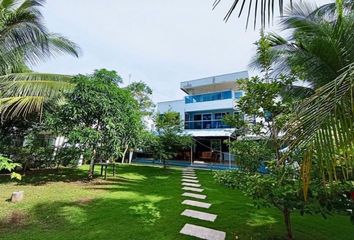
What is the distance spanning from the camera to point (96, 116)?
9227 millimetres

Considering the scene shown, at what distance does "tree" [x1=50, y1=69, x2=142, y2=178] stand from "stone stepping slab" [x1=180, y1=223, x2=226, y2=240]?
5271mm

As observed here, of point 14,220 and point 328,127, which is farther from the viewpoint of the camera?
point 14,220

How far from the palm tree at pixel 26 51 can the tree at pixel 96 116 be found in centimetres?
106

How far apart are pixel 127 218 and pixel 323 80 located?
22.3ft

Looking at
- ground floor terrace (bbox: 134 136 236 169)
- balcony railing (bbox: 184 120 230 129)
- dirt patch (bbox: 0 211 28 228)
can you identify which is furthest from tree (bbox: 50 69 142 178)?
balcony railing (bbox: 184 120 230 129)

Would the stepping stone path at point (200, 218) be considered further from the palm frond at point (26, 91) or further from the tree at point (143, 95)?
the tree at point (143, 95)

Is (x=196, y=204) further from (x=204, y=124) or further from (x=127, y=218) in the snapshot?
(x=204, y=124)

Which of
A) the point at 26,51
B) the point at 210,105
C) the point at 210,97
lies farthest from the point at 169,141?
the point at 26,51

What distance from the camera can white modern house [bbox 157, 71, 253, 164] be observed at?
20352 millimetres

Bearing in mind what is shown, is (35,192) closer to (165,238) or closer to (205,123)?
(165,238)

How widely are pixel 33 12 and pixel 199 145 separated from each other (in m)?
17.8

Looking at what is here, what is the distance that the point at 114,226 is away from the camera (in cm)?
472

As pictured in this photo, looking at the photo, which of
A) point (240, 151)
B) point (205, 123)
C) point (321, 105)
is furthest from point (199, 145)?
point (321, 105)

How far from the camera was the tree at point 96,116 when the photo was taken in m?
8.80
